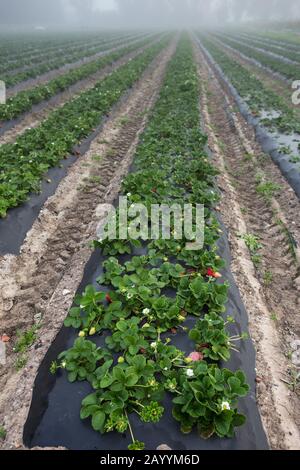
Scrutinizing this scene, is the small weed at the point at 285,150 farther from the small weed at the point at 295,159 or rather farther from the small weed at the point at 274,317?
the small weed at the point at 274,317

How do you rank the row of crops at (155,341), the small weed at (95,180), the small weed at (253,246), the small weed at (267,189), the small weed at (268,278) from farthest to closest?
the small weed at (95,180) < the small weed at (267,189) < the small weed at (253,246) < the small weed at (268,278) < the row of crops at (155,341)

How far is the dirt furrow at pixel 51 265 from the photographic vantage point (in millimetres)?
4085

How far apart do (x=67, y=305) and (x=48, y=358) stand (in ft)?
3.60

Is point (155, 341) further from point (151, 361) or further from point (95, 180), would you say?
point (95, 180)

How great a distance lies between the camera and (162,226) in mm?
5918

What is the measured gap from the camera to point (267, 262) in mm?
6516

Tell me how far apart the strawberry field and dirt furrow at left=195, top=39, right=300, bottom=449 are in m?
0.03

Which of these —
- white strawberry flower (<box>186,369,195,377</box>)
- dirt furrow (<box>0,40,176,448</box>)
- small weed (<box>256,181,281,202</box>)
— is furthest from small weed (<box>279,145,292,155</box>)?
white strawberry flower (<box>186,369,195,377</box>)

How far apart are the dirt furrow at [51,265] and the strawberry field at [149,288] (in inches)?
1.0

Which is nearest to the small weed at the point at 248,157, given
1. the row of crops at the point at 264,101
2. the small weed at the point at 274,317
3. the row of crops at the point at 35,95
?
the row of crops at the point at 264,101

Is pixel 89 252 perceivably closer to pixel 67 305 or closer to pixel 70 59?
pixel 67 305

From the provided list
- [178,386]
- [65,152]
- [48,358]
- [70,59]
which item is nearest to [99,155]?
[65,152]

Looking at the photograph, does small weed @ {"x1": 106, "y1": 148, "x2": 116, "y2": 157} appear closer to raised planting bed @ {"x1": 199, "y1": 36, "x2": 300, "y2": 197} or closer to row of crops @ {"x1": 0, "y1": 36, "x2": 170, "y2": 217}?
row of crops @ {"x1": 0, "y1": 36, "x2": 170, "y2": 217}

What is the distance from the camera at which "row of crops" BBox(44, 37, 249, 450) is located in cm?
326
